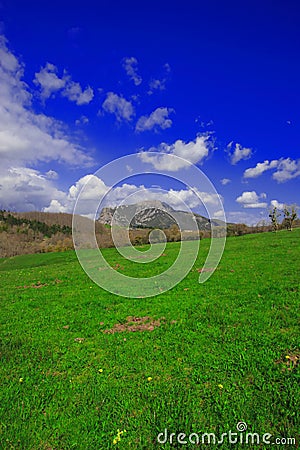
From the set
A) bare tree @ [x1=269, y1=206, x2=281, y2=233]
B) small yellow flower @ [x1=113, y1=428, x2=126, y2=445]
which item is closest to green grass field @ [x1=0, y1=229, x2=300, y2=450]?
small yellow flower @ [x1=113, y1=428, x2=126, y2=445]

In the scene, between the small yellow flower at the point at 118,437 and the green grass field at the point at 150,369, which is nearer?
the small yellow flower at the point at 118,437

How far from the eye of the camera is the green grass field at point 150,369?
6516 millimetres

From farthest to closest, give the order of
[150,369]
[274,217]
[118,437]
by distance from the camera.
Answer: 1. [274,217]
2. [150,369]
3. [118,437]

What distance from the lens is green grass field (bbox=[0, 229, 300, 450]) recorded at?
6.52 meters

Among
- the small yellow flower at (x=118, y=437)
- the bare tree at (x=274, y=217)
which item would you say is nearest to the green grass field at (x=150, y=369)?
the small yellow flower at (x=118, y=437)

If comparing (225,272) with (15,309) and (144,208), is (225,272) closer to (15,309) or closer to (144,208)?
(144,208)

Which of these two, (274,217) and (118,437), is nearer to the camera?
(118,437)

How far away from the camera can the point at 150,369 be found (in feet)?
29.1

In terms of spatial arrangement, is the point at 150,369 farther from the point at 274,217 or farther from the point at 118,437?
the point at 274,217

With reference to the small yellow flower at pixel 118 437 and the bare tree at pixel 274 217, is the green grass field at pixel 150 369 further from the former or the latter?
the bare tree at pixel 274 217

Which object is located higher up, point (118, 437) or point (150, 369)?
point (150, 369)

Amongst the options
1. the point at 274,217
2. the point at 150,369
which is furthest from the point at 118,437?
the point at 274,217

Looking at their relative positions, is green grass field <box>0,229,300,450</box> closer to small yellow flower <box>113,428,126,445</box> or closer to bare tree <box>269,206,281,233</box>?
small yellow flower <box>113,428,126,445</box>

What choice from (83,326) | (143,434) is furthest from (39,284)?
(143,434)
